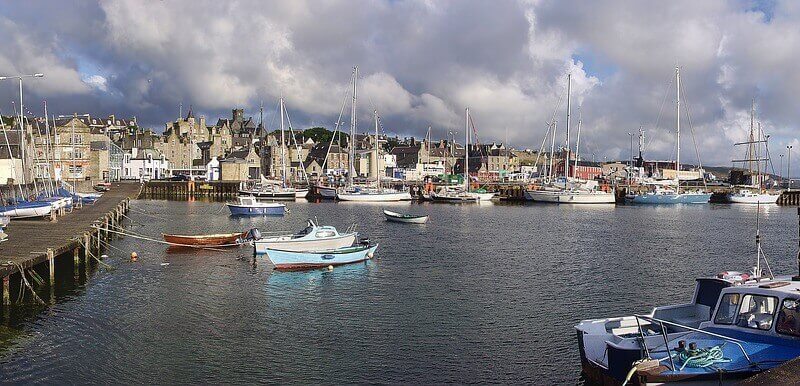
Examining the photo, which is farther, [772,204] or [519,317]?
[772,204]

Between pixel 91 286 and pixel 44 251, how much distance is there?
306cm

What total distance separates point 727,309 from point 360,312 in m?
16.1

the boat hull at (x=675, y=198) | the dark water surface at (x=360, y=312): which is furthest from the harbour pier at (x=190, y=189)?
the dark water surface at (x=360, y=312)

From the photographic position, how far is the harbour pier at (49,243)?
2915cm

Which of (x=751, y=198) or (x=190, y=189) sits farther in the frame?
(x=190, y=189)

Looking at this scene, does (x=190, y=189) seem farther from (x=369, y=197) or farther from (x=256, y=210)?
(x=256, y=210)

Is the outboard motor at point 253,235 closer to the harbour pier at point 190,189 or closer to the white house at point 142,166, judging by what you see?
the harbour pier at point 190,189

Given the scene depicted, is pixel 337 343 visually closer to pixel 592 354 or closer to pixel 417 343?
pixel 417 343

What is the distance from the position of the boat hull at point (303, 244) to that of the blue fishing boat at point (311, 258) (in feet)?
4.47

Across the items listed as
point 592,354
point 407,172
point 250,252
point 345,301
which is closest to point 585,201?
point 407,172

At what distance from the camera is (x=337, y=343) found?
24.2 m

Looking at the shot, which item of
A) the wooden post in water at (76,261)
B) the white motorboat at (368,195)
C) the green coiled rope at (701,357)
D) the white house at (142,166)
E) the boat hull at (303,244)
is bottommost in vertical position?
the wooden post in water at (76,261)

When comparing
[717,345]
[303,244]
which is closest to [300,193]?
[303,244]

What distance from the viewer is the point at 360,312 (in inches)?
1148
